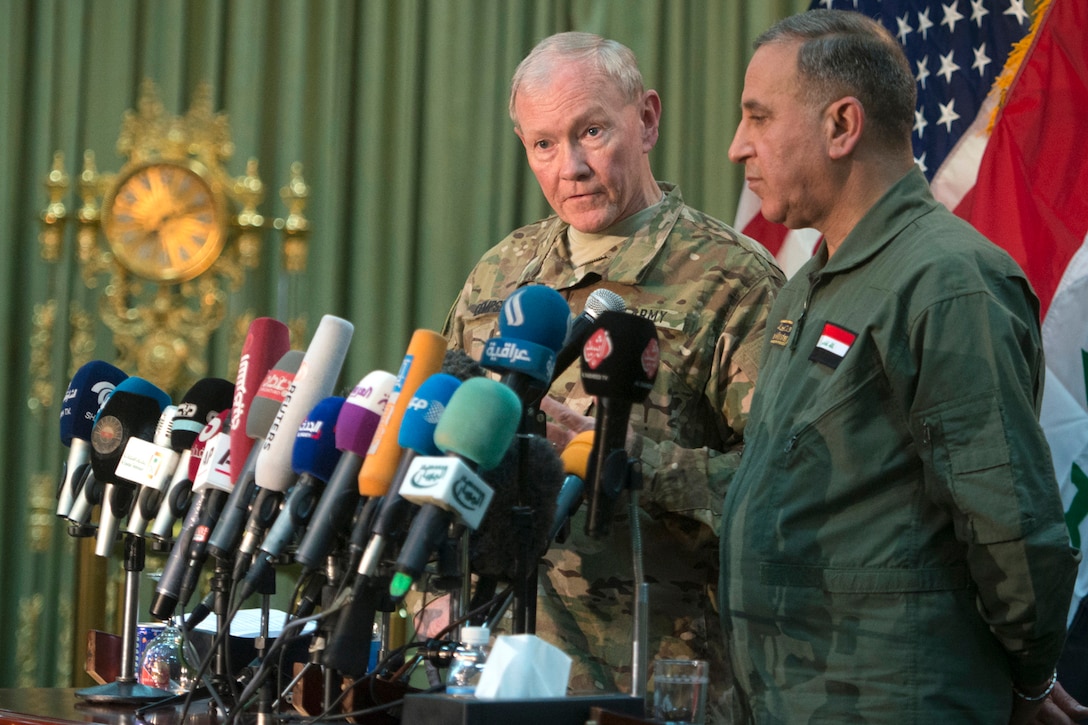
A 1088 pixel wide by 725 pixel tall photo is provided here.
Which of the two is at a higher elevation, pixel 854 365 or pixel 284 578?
pixel 854 365

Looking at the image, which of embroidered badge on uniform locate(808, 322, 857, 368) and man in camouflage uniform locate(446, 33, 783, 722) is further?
man in camouflage uniform locate(446, 33, 783, 722)

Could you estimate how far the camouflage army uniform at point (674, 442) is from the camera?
1986 millimetres

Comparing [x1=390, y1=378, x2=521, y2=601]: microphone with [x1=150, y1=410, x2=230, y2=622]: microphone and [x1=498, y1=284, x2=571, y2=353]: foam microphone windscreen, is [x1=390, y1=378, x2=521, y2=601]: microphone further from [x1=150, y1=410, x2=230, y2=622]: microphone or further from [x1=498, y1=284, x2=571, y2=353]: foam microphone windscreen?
[x1=150, y1=410, x2=230, y2=622]: microphone

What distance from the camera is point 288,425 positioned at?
1.48 metres

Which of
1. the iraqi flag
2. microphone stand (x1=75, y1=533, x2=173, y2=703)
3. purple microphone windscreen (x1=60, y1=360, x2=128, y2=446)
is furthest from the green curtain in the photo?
microphone stand (x1=75, y1=533, x2=173, y2=703)

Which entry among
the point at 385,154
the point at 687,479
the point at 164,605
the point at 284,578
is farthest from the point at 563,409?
the point at 385,154

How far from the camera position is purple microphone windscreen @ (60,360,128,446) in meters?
1.94

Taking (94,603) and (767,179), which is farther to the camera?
(94,603)

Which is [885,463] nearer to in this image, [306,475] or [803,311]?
[803,311]

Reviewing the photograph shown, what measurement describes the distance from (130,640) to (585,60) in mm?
1247

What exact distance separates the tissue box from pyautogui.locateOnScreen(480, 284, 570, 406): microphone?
35 centimetres

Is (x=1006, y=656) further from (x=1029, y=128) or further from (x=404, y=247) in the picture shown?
(x=404, y=247)

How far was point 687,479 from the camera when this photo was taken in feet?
6.39

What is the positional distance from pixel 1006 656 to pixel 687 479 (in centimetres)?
54
